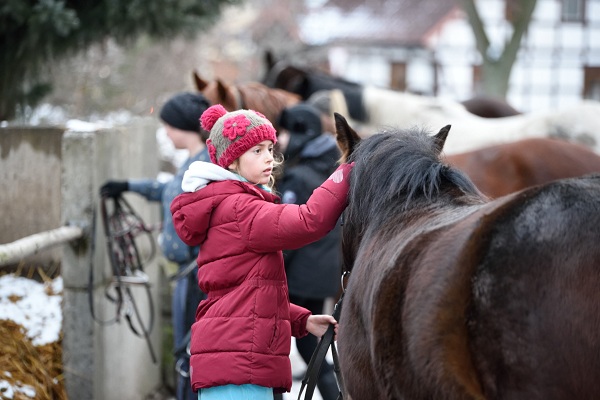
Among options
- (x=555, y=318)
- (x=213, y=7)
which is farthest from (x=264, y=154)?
(x=213, y=7)

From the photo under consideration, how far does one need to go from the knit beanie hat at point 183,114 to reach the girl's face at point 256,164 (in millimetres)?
1434

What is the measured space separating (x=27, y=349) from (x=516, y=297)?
9.75 feet

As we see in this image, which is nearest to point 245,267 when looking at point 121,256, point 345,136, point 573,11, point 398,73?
point 345,136

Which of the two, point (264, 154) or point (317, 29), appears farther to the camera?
point (317, 29)

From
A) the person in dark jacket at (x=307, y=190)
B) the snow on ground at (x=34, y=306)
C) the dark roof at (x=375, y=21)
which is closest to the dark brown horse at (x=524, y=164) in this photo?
the person in dark jacket at (x=307, y=190)

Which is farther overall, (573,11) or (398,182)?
(573,11)

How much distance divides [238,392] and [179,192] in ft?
4.94

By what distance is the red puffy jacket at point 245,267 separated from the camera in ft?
9.78

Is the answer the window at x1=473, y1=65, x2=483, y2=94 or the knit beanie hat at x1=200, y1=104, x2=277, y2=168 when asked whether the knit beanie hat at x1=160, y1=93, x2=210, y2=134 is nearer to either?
the knit beanie hat at x1=200, y1=104, x2=277, y2=168

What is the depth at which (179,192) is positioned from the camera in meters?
4.35

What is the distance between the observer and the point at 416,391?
2.27 m

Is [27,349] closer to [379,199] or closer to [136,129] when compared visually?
[136,129]

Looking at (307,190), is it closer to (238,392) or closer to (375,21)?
(238,392)

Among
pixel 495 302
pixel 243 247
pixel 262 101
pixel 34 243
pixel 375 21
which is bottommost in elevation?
pixel 34 243
